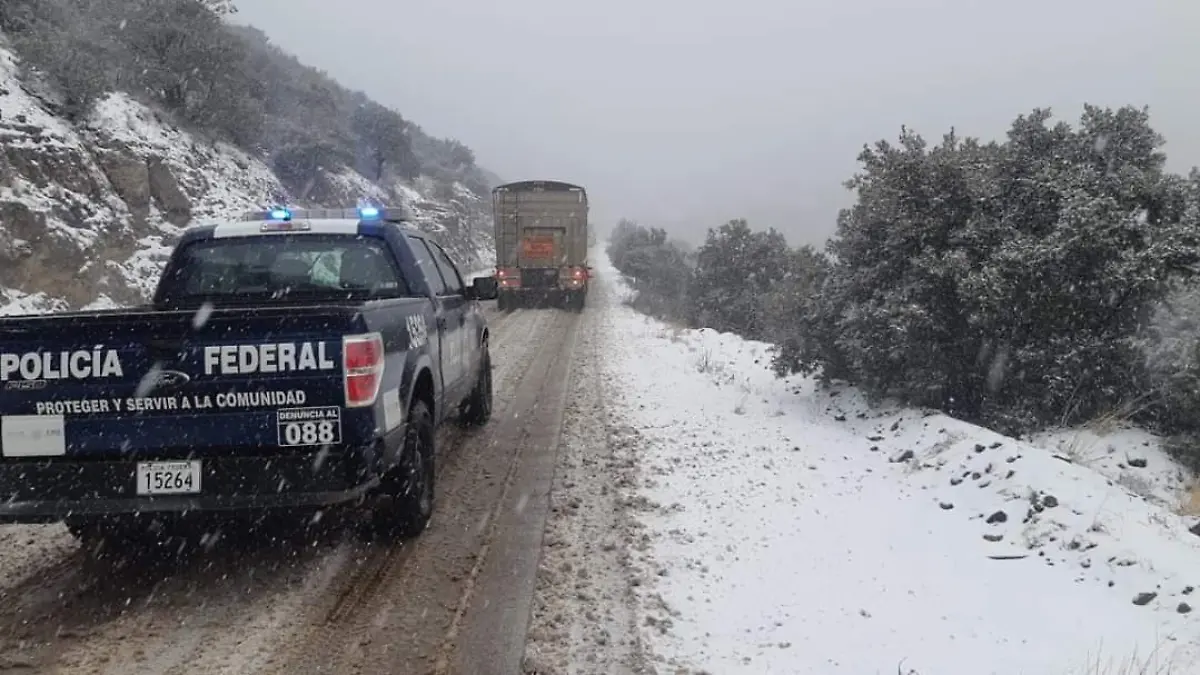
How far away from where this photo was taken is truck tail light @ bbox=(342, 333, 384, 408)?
3.96 meters

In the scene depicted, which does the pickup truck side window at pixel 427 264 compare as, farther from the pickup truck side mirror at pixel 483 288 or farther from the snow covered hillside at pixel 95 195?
the snow covered hillside at pixel 95 195

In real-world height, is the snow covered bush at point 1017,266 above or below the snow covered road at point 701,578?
above

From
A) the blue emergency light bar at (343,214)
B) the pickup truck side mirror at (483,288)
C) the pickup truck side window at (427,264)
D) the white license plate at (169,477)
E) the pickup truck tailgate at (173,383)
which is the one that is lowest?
the white license plate at (169,477)

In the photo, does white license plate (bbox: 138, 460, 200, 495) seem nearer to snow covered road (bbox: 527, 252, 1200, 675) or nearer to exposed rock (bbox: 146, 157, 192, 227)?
snow covered road (bbox: 527, 252, 1200, 675)

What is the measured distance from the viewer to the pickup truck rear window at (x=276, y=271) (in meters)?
5.72

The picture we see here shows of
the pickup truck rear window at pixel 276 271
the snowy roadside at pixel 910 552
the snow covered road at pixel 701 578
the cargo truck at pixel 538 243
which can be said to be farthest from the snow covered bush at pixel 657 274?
the pickup truck rear window at pixel 276 271

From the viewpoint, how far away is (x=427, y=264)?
21.6ft

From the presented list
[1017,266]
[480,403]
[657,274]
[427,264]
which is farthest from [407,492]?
[657,274]

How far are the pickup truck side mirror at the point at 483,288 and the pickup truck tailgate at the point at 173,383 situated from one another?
3712 millimetres

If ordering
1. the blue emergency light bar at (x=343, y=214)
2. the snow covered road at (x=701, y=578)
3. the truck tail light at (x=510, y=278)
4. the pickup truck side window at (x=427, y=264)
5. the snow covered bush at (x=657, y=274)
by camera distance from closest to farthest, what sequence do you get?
the snow covered road at (x=701, y=578) < the blue emergency light bar at (x=343, y=214) < the pickup truck side window at (x=427, y=264) < the truck tail light at (x=510, y=278) < the snow covered bush at (x=657, y=274)

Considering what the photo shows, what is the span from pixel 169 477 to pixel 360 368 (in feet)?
3.59

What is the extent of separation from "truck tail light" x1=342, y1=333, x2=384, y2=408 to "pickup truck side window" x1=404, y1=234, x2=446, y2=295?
2.25 m

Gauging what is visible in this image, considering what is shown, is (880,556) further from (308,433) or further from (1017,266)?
(1017,266)

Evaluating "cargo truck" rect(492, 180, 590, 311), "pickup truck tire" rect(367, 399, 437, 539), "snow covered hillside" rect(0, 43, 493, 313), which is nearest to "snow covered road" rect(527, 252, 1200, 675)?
"pickup truck tire" rect(367, 399, 437, 539)
